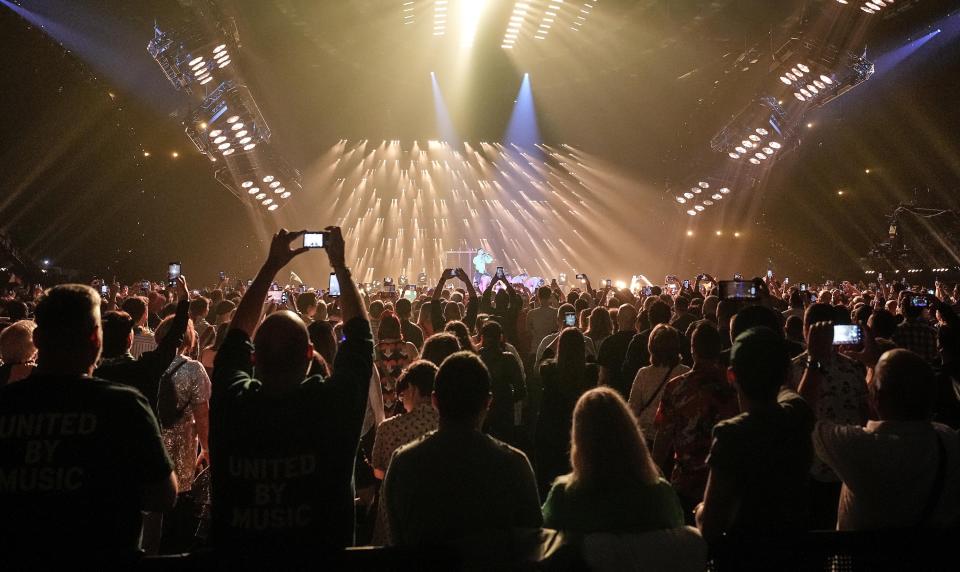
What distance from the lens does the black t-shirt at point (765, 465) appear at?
2.43 meters

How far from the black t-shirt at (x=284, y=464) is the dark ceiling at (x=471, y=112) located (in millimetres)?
11642

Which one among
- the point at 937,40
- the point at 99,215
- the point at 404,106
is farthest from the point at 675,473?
the point at 99,215

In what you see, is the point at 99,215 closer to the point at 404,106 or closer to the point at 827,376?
the point at 404,106

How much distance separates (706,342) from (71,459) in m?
2.97

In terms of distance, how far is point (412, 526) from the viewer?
7.17 ft

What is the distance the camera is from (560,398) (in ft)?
17.4

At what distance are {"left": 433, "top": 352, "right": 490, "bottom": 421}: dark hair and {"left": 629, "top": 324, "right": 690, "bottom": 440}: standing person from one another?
7.87ft

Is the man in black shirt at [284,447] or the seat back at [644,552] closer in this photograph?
the seat back at [644,552]

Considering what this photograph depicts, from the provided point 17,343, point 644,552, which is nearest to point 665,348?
point 644,552

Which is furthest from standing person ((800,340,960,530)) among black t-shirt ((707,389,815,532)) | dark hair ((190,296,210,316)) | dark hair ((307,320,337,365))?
dark hair ((190,296,210,316))

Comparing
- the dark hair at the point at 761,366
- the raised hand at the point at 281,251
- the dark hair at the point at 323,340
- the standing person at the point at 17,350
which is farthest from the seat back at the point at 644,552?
the standing person at the point at 17,350

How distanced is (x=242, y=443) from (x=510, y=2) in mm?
14478

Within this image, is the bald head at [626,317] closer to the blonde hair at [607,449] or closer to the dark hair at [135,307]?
the dark hair at [135,307]

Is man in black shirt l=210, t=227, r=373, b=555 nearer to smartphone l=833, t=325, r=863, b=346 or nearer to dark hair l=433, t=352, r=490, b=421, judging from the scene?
dark hair l=433, t=352, r=490, b=421
